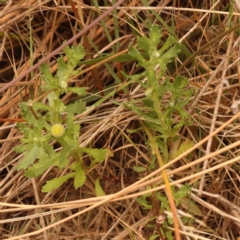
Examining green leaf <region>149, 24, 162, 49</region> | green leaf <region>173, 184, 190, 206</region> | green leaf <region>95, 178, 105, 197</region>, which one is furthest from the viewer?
green leaf <region>95, 178, 105, 197</region>

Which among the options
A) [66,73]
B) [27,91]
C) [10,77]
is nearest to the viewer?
[66,73]

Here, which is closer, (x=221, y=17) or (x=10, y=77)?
(x=221, y=17)

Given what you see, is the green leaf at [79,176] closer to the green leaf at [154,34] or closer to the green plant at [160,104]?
the green plant at [160,104]

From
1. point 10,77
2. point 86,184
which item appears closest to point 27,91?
point 10,77

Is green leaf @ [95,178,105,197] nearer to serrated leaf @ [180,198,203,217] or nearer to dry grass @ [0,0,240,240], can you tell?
dry grass @ [0,0,240,240]

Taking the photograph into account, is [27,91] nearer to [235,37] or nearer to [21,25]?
[21,25]

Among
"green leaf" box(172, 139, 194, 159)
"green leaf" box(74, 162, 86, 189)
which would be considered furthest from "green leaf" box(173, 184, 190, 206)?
"green leaf" box(74, 162, 86, 189)
